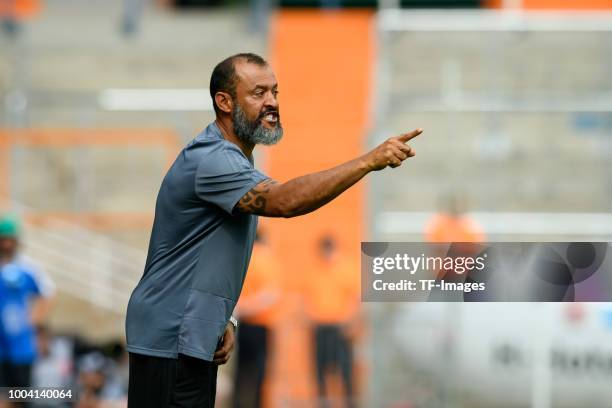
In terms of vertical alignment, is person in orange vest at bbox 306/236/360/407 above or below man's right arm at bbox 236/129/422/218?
below

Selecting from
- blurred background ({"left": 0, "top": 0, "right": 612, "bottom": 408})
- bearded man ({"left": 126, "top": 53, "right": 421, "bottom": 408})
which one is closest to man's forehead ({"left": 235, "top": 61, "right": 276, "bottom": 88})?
bearded man ({"left": 126, "top": 53, "right": 421, "bottom": 408})

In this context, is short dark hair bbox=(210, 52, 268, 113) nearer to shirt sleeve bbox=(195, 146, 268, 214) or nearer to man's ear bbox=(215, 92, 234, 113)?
man's ear bbox=(215, 92, 234, 113)

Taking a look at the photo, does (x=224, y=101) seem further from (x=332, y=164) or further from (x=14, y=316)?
(x=332, y=164)

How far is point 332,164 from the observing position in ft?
46.7

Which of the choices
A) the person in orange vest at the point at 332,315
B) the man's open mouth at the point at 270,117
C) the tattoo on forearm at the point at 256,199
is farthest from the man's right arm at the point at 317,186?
the person in orange vest at the point at 332,315

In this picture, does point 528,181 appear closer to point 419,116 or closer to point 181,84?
point 419,116

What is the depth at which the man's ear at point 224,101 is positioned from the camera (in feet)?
13.8

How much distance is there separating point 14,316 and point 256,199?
5378 millimetres

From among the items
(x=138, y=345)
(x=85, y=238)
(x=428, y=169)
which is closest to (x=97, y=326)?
(x=85, y=238)

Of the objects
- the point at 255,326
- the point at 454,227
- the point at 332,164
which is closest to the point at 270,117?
the point at 454,227

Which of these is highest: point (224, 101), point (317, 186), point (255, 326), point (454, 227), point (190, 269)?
point (224, 101)

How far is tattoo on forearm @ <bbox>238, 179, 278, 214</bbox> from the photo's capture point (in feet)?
12.9

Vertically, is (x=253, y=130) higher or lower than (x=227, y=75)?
lower

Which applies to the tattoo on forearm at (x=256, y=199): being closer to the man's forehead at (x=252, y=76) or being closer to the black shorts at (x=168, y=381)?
the man's forehead at (x=252, y=76)
